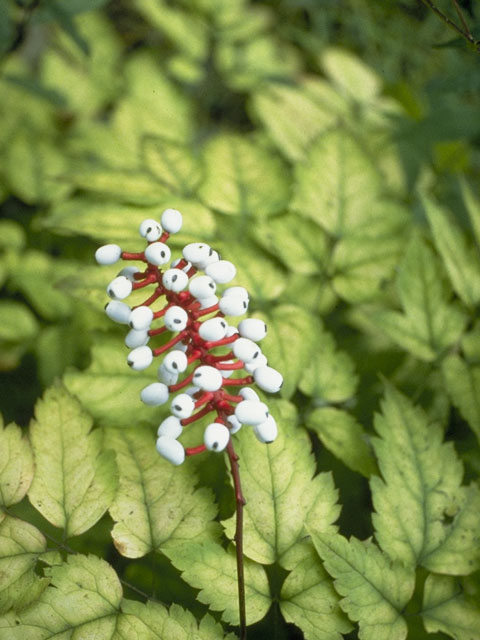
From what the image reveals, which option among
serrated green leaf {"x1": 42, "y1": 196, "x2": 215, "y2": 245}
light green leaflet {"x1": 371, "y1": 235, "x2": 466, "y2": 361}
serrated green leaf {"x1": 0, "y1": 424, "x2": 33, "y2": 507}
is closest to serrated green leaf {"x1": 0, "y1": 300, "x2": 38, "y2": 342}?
serrated green leaf {"x1": 42, "y1": 196, "x2": 215, "y2": 245}

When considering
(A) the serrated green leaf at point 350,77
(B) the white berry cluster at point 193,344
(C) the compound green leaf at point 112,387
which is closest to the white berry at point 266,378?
(B) the white berry cluster at point 193,344

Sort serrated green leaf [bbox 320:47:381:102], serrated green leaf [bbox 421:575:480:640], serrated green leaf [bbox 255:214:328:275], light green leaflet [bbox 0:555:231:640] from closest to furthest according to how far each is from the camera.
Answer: light green leaflet [bbox 0:555:231:640], serrated green leaf [bbox 421:575:480:640], serrated green leaf [bbox 255:214:328:275], serrated green leaf [bbox 320:47:381:102]

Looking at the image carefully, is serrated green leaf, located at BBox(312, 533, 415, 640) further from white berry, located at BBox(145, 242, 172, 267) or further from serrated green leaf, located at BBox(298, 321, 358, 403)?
white berry, located at BBox(145, 242, 172, 267)

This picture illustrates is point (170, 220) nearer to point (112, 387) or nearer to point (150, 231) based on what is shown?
point (150, 231)

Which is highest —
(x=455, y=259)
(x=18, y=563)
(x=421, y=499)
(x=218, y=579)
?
(x=455, y=259)

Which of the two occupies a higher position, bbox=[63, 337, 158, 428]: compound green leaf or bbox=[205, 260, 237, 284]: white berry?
bbox=[205, 260, 237, 284]: white berry

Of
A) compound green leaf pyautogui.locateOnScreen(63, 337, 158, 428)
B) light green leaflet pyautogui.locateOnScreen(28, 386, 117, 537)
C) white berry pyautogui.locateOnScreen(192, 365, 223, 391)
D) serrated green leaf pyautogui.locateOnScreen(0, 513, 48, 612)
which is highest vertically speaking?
white berry pyautogui.locateOnScreen(192, 365, 223, 391)

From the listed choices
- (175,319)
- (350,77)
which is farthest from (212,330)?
(350,77)
